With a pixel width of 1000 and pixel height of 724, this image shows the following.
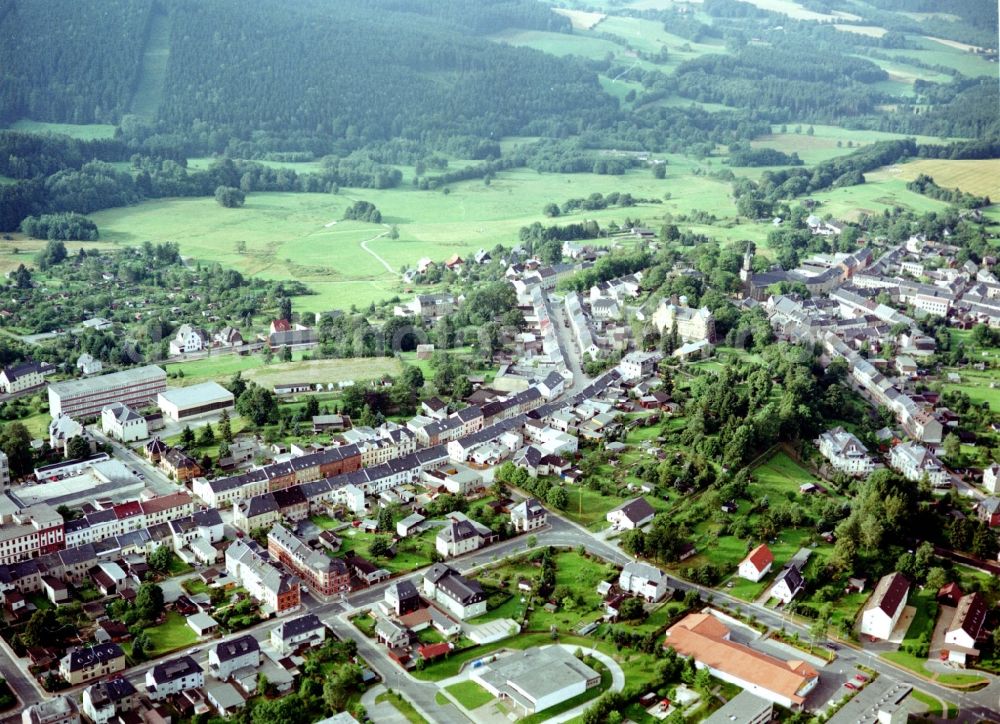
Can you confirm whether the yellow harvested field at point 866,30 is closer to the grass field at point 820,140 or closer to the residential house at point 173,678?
the grass field at point 820,140

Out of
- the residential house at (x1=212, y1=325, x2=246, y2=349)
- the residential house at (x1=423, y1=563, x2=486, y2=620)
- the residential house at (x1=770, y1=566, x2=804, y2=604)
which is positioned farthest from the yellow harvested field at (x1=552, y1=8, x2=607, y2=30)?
the residential house at (x1=423, y1=563, x2=486, y2=620)

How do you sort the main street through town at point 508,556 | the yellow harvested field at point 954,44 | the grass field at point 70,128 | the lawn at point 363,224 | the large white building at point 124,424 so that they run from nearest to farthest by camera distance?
the main street through town at point 508,556, the large white building at point 124,424, the lawn at point 363,224, the grass field at point 70,128, the yellow harvested field at point 954,44

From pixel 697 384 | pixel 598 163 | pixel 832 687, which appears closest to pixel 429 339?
pixel 697 384

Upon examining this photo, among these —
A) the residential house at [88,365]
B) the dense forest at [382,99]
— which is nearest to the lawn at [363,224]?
the dense forest at [382,99]

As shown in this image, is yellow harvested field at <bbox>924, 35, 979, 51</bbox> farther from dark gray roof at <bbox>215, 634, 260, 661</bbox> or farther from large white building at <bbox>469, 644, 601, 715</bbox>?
dark gray roof at <bbox>215, 634, 260, 661</bbox>

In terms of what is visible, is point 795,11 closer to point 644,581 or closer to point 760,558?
point 760,558
